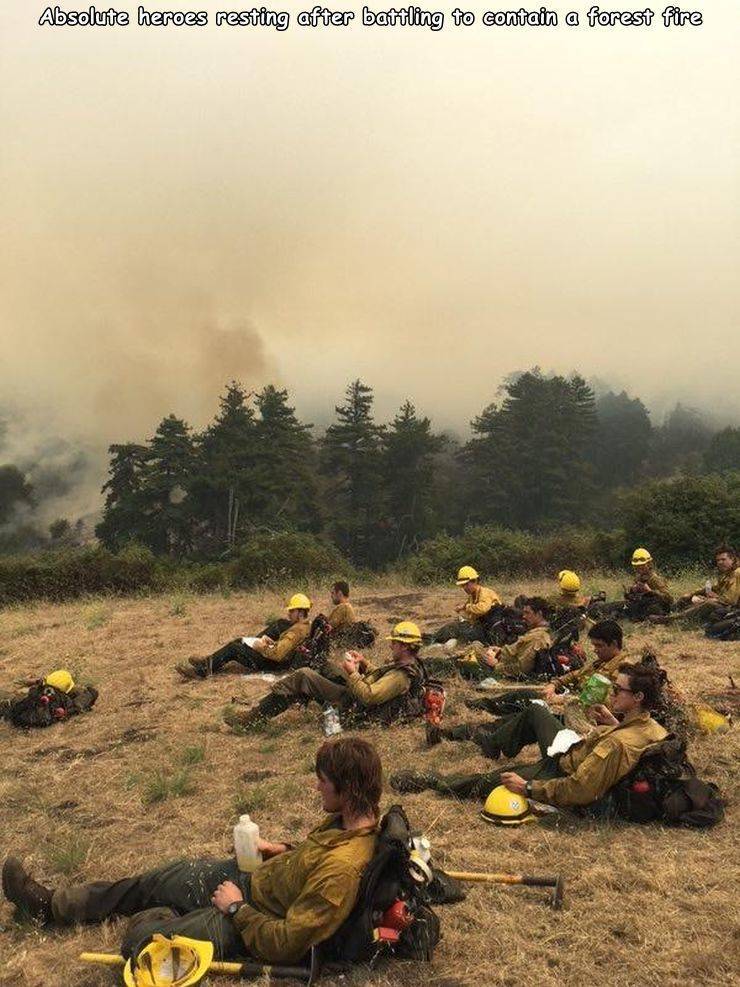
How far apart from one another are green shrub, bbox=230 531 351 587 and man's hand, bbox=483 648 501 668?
12.8 metres

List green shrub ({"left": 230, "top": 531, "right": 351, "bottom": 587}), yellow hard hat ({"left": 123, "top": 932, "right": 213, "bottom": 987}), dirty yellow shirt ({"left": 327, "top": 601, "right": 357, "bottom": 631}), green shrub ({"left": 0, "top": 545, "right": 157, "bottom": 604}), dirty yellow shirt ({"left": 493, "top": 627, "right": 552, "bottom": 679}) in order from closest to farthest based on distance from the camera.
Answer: yellow hard hat ({"left": 123, "top": 932, "right": 213, "bottom": 987}) → dirty yellow shirt ({"left": 493, "top": 627, "right": 552, "bottom": 679}) → dirty yellow shirt ({"left": 327, "top": 601, "right": 357, "bottom": 631}) → green shrub ({"left": 0, "top": 545, "right": 157, "bottom": 604}) → green shrub ({"left": 230, "top": 531, "right": 351, "bottom": 587})

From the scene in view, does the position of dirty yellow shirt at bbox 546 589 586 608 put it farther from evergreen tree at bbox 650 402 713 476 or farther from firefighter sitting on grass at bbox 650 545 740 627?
evergreen tree at bbox 650 402 713 476

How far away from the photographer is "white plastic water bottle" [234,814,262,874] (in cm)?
426

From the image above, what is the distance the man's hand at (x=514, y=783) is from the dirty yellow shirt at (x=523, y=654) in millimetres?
4240

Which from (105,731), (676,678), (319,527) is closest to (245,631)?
(105,731)

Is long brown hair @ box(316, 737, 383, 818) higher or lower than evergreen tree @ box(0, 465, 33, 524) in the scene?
lower

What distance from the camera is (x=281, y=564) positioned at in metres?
24.4

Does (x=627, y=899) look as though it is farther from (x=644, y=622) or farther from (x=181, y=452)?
(x=181, y=452)

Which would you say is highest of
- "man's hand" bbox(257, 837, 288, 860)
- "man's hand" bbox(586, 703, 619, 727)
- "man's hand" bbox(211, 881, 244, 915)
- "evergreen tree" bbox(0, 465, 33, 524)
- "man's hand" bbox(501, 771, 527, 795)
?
"evergreen tree" bbox(0, 465, 33, 524)

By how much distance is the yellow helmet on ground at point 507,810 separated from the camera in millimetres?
5582

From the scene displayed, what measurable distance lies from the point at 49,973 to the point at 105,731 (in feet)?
17.2

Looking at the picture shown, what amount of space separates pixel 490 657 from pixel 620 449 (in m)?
70.2

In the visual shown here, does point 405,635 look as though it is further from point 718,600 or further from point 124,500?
point 124,500

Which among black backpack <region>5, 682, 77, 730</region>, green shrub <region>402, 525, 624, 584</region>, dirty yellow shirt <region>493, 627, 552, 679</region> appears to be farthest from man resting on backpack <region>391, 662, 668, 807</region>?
green shrub <region>402, 525, 624, 584</region>
